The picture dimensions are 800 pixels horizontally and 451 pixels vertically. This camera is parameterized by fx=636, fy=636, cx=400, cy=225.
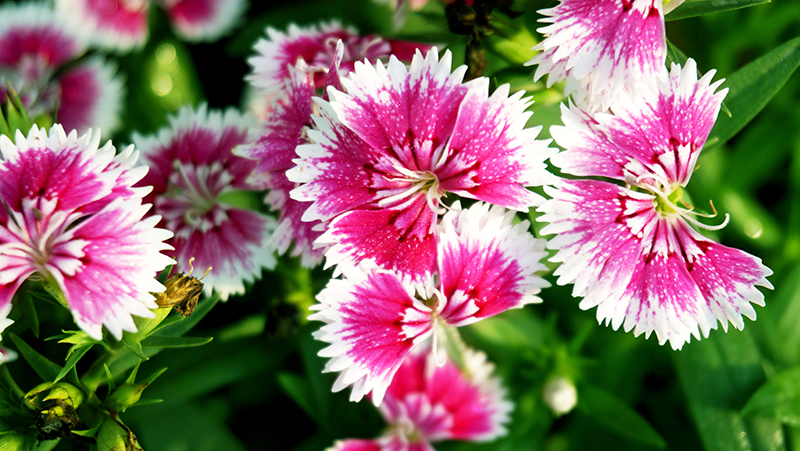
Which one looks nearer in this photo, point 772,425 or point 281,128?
point 281,128

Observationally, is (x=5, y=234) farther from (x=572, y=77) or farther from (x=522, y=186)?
(x=572, y=77)

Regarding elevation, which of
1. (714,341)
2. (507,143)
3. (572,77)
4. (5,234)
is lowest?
(714,341)

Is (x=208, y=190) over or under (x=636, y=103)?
under

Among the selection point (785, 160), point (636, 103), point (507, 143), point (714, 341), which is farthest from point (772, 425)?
point (785, 160)

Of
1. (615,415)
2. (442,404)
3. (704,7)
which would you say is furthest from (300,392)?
(704,7)

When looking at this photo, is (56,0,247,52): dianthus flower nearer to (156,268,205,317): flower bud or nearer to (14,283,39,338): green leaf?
(14,283,39,338): green leaf

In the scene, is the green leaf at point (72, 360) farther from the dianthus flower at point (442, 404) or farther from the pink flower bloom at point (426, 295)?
the dianthus flower at point (442, 404)

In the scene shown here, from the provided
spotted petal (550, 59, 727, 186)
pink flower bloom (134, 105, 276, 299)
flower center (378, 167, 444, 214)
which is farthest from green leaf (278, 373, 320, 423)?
spotted petal (550, 59, 727, 186)
